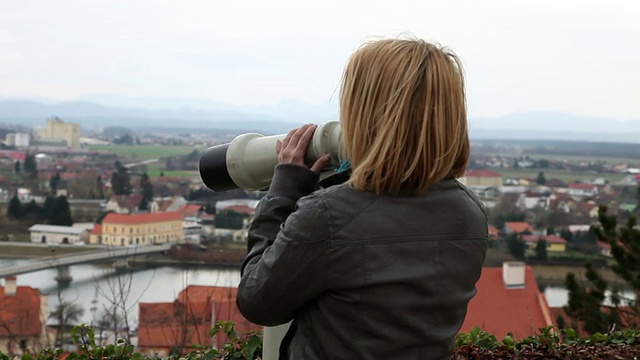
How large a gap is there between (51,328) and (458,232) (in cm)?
485

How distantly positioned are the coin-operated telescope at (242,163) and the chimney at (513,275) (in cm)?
1048

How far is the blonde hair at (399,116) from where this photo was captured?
49.4 inches

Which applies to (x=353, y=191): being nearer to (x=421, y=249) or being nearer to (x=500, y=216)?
(x=421, y=249)

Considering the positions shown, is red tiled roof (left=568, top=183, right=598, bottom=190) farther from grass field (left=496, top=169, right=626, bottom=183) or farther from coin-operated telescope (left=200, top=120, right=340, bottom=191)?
coin-operated telescope (left=200, top=120, right=340, bottom=191)

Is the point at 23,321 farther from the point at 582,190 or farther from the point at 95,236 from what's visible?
the point at 582,190

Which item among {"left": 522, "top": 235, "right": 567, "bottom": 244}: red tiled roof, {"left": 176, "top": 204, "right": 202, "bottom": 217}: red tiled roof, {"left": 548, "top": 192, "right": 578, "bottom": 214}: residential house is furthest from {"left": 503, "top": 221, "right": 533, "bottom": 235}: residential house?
{"left": 176, "top": 204, "right": 202, "bottom": 217}: red tiled roof

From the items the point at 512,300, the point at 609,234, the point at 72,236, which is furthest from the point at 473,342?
the point at 72,236

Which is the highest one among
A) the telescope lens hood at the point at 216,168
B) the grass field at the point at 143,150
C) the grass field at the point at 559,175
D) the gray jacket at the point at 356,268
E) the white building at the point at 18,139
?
the telescope lens hood at the point at 216,168

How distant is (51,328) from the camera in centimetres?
559

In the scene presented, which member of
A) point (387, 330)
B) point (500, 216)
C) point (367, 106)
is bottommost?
point (500, 216)

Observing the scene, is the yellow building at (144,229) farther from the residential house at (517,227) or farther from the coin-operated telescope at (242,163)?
the coin-operated telescope at (242,163)

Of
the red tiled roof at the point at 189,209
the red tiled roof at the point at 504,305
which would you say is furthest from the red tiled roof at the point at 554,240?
the red tiled roof at the point at 189,209

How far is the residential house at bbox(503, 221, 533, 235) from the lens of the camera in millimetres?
22273

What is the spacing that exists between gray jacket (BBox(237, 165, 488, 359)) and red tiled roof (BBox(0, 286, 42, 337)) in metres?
3.99
